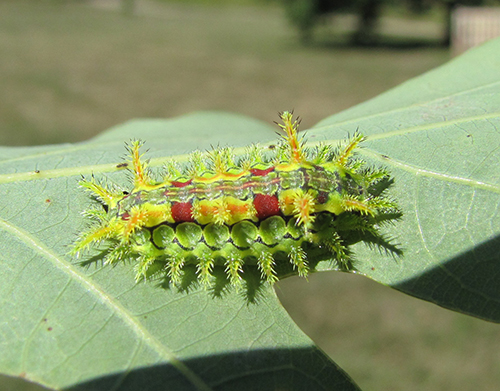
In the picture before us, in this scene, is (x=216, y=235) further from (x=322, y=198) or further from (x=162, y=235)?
(x=322, y=198)

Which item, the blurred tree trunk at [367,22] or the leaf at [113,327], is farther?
the blurred tree trunk at [367,22]

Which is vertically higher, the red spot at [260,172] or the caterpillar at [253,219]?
the red spot at [260,172]

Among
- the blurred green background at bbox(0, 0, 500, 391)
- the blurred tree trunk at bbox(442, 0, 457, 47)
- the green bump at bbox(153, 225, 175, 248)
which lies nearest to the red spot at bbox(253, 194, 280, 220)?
the green bump at bbox(153, 225, 175, 248)

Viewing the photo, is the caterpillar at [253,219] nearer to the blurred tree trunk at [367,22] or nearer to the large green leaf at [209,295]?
the large green leaf at [209,295]

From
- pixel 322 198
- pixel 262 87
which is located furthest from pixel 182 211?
pixel 262 87

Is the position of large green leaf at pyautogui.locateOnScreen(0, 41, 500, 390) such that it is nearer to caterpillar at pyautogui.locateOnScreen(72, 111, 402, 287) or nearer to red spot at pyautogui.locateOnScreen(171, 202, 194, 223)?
caterpillar at pyautogui.locateOnScreen(72, 111, 402, 287)

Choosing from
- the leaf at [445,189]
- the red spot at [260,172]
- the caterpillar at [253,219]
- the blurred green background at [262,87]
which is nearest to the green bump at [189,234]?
the caterpillar at [253,219]

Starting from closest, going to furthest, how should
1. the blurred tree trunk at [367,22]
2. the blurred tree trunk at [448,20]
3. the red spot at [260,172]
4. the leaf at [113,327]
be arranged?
the leaf at [113,327] → the red spot at [260,172] → the blurred tree trunk at [448,20] → the blurred tree trunk at [367,22]
